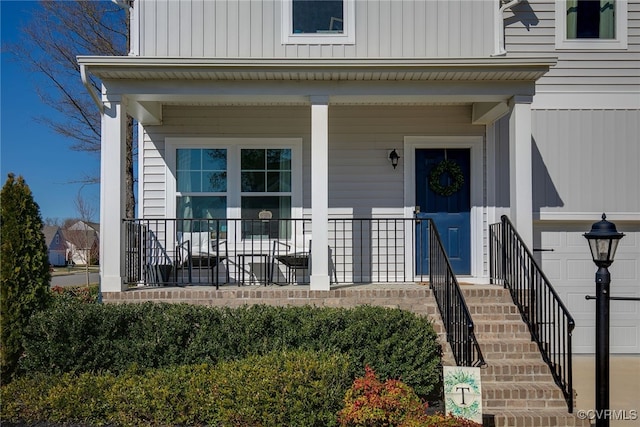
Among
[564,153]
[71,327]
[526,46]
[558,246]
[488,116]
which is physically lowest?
[71,327]

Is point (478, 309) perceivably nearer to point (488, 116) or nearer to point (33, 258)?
point (488, 116)

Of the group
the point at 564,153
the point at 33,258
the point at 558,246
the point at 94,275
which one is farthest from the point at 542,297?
the point at 94,275

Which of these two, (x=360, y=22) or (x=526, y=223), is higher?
Result: (x=360, y=22)

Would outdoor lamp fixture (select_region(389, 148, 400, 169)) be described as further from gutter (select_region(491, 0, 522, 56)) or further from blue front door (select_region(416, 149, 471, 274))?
gutter (select_region(491, 0, 522, 56))

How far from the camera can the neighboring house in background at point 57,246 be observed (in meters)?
47.1

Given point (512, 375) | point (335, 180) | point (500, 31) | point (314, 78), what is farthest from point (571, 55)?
point (512, 375)

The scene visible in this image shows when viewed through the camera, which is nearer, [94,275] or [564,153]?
[564,153]

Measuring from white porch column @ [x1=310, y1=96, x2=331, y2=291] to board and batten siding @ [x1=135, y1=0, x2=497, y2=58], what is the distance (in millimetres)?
1344

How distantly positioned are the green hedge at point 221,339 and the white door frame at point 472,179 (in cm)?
282

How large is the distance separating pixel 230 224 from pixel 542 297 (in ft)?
14.9

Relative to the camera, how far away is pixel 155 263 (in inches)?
312

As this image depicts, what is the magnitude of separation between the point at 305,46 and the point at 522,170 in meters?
3.46

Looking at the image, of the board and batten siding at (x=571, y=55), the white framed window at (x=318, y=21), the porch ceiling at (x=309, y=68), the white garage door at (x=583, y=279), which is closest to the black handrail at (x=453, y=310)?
the porch ceiling at (x=309, y=68)

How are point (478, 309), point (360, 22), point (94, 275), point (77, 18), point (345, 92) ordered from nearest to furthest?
point (478, 309)
point (345, 92)
point (360, 22)
point (77, 18)
point (94, 275)
